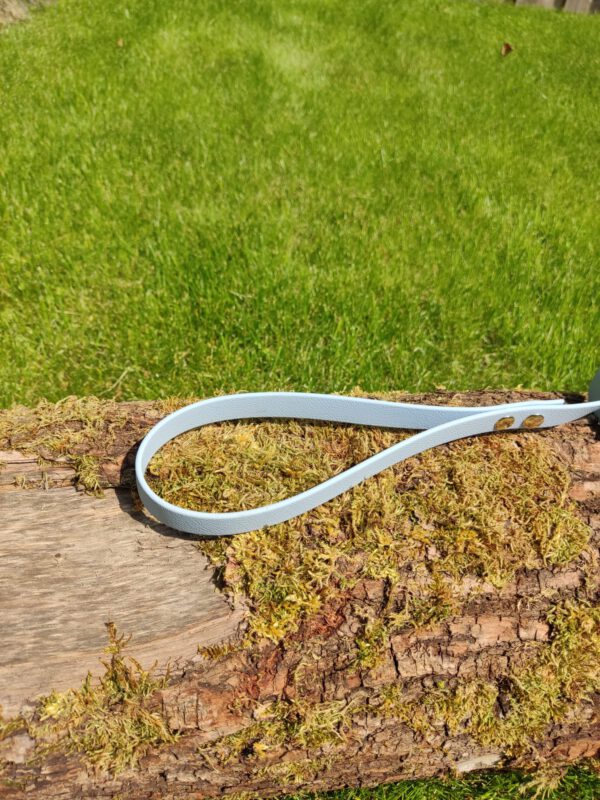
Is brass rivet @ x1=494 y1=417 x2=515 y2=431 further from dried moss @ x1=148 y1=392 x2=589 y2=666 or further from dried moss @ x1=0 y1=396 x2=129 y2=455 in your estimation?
dried moss @ x1=0 y1=396 x2=129 y2=455

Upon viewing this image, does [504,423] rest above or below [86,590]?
above

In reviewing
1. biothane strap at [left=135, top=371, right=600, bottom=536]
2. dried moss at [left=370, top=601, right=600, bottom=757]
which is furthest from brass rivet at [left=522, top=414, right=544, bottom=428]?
dried moss at [left=370, top=601, right=600, bottom=757]

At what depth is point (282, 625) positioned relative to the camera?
4.87 feet

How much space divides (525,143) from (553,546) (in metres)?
4.85

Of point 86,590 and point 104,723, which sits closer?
point 104,723

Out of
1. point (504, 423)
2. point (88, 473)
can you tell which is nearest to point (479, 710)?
point (504, 423)

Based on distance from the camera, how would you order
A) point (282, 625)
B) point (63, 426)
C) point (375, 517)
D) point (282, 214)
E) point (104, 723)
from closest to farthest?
point (104, 723)
point (282, 625)
point (375, 517)
point (63, 426)
point (282, 214)

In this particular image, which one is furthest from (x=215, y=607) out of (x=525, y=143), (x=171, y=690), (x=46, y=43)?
(x=46, y=43)

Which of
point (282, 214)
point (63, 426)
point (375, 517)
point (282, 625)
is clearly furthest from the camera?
point (282, 214)

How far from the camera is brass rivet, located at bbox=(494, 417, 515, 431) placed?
1.89 m

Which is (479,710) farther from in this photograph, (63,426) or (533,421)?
(63,426)

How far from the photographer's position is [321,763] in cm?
148

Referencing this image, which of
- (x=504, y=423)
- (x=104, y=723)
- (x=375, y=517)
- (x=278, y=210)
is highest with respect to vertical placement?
(x=504, y=423)

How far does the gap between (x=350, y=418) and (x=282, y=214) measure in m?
2.53
